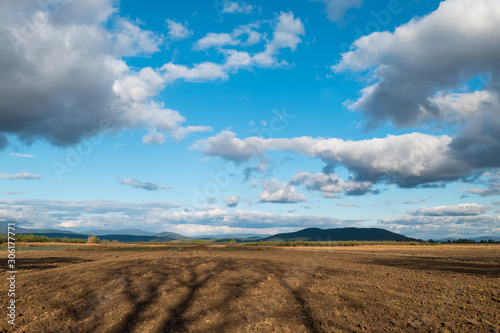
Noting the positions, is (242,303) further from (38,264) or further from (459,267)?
(459,267)

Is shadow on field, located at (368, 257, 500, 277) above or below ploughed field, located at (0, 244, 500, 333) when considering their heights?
below

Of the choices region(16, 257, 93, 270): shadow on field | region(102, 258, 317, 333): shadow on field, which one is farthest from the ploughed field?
region(16, 257, 93, 270): shadow on field

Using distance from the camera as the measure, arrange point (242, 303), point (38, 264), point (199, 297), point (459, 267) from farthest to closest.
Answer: point (459, 267), point (38, 264), point (199, 297), point (242, 303)

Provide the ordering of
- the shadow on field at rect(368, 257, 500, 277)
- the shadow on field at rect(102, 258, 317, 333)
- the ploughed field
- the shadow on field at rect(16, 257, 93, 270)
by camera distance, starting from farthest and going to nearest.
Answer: the shadow on field at rect(368, 257, 500, 277)
the shadow on field at rect(16, 257, 93, 270)
the shadow on field at rect(102, 258, 317, 333)
the ploughed field

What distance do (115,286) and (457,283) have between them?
71.7 feet

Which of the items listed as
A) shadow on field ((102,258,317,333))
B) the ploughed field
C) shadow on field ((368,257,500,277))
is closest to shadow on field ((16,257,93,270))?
the ploughed field

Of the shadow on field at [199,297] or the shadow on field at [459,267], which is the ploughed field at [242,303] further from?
the shadow on field at [459,267]

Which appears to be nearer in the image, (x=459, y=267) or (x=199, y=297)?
(x=199, y=297)

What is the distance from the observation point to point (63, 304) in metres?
14.1

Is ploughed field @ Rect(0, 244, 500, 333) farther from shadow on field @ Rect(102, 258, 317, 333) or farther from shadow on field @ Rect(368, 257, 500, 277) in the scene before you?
shadow on field @ Rect(368, 257, 500, 277)

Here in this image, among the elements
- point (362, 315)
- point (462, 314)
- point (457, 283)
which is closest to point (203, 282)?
point (362, 315)

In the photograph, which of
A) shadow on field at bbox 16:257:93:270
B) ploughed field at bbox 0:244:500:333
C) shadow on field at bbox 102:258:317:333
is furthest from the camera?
shadow on field at bbox 16:257:93:270

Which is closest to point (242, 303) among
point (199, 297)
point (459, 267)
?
point (199, 297)

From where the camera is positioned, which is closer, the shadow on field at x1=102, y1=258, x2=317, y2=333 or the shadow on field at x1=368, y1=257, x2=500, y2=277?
the shadow on field at x1=102, y1=258, x2=317, y2=333
